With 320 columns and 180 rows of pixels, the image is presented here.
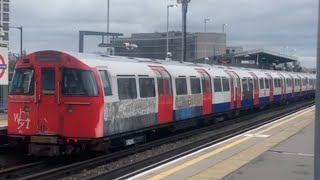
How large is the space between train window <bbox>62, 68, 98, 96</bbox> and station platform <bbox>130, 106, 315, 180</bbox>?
289 cm

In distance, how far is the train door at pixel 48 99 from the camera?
43.1 feet

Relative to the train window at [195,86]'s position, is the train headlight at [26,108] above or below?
below

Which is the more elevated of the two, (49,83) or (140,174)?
(49,83)

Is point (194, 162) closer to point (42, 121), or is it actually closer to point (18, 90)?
point (42, 121)

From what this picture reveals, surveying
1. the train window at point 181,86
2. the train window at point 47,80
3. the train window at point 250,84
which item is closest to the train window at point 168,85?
the train window at point 181,86

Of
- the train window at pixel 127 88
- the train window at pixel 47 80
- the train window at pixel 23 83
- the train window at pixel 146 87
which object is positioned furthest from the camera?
the train window at pixel 146 87

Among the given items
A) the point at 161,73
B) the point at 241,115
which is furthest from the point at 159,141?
the point at 241,115

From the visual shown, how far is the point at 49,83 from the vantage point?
13391 millimetres

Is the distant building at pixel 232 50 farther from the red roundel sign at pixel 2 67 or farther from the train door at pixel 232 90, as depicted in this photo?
the red roundel sign at pixel 2 67

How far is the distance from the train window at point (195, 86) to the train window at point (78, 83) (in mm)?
7947

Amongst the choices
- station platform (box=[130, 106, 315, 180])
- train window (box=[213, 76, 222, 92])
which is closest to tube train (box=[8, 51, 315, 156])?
station platform (box=[130, 106, 315, 180])

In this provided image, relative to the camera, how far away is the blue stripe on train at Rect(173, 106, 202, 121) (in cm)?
1900

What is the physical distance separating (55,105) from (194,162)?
12.7ft

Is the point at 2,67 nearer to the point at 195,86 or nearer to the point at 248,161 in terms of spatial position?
the point at 195,86
